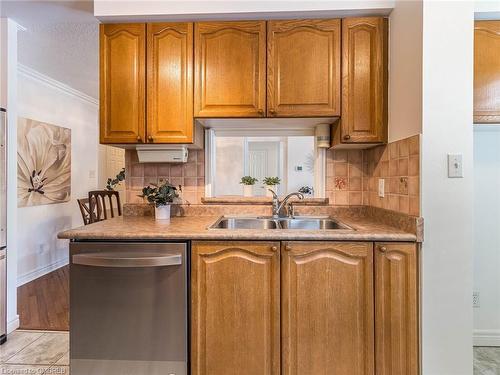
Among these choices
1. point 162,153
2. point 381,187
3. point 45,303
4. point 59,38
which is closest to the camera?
point 381,187

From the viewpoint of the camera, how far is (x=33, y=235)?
11.6 ft

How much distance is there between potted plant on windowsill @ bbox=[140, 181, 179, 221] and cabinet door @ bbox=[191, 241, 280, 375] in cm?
61

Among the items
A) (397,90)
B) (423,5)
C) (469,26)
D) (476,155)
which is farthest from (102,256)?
(476,155)

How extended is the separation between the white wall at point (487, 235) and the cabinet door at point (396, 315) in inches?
38.8

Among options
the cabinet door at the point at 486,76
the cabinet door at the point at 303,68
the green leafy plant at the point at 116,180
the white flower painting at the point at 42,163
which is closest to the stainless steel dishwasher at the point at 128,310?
the cabinet door at the point at 303,68

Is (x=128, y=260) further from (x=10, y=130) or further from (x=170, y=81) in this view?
(x=10, y=130)

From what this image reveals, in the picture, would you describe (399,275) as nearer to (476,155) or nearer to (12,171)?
(476,155)

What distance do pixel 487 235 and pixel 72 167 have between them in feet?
15.5

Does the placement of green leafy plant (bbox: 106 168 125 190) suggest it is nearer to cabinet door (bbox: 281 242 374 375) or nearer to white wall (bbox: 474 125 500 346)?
cabinet door (bbox: 281 242 374 375)

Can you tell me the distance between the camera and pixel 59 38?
8.70 feet

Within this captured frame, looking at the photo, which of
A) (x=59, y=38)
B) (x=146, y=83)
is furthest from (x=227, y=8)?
(x=59, y=38)

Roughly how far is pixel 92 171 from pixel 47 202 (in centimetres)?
107

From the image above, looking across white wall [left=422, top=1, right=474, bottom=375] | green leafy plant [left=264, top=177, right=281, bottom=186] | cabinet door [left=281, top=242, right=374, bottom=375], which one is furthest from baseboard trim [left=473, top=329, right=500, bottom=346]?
green leafy plant [left=264, top=177, right=281, bottom=186]

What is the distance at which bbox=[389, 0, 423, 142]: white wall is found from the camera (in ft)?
5.12
